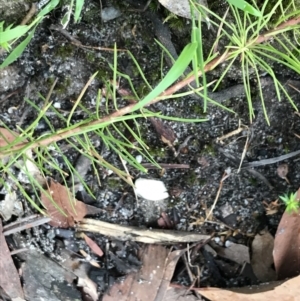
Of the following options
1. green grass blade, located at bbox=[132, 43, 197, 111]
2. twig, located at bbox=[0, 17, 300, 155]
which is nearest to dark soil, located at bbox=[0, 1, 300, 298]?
twig, located at bbox=[0, 17, 300, 155]

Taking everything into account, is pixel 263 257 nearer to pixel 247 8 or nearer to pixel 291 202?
pixel 291 202

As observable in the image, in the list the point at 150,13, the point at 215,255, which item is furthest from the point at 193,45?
the point at 215,255

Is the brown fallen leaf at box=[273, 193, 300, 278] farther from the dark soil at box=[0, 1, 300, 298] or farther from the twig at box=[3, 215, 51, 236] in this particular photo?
the twig at box=[3, 215, 51, 236]

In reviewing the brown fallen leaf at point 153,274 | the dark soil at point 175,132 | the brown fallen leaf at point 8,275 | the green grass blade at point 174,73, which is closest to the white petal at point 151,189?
the dark soil at point 175,132

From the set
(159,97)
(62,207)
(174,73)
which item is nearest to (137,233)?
(62,207)

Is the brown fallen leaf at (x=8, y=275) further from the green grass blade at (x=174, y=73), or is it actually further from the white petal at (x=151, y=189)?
the green grass blade at (x=174, y=73)
